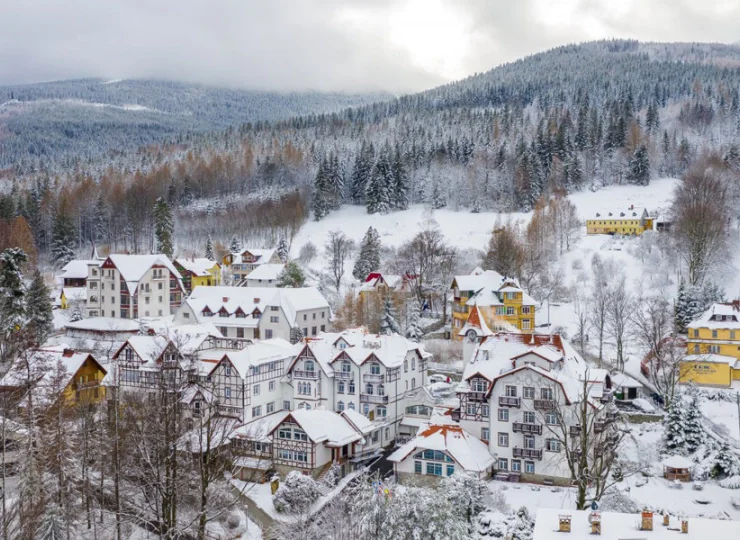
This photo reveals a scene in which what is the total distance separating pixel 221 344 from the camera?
4962 centimetres

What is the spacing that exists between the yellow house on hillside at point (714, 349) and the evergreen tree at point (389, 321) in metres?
20.4

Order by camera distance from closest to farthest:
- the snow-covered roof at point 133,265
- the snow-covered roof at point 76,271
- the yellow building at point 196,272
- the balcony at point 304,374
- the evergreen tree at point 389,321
→ the balcony at point 304,374, the evergreen tree at point 389,321, the snow-covered roof at point 133,265, the snow-covered roof at point 76,271, the yellow building at point 196,272

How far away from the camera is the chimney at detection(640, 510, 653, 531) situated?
17.2m

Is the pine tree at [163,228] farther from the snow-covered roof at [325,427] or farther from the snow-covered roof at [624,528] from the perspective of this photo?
the snow-covered roof at [624,528]

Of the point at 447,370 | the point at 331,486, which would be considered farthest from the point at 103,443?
the point at 447,370

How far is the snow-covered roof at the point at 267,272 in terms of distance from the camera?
67688 millimetres

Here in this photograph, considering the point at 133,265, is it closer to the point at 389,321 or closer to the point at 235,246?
the point at 389,321

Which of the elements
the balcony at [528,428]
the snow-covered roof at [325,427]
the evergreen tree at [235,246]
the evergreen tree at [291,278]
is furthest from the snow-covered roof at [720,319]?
the evergreen tree at [235,246]

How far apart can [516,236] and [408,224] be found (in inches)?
744

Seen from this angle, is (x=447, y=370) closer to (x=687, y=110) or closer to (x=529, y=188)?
(x=529, y=188)

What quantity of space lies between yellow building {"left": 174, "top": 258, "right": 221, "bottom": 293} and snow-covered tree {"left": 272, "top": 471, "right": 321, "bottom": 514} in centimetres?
4307

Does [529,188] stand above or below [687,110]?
below

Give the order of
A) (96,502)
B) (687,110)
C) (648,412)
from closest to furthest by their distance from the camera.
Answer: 1. (96,502)
2. (648,412)
3. (687,110)

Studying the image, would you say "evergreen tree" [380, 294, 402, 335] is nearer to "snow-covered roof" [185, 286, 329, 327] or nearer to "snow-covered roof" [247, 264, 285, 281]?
"snow-covered roof" [185, 286, 329, 327]
